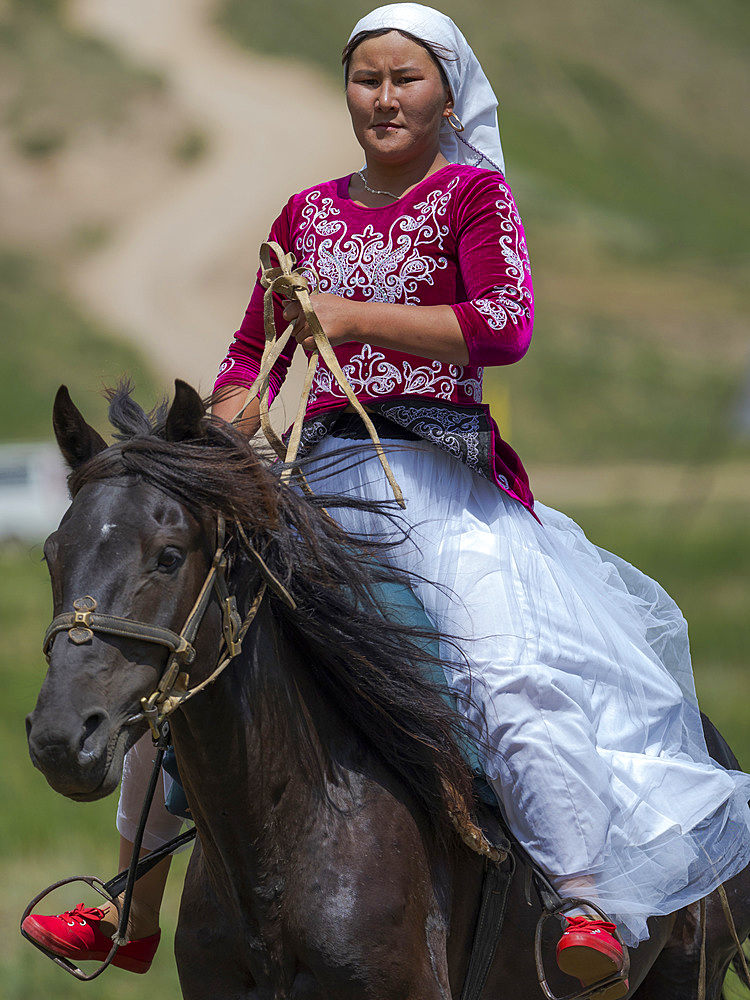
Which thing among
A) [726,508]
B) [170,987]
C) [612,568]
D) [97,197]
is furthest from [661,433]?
[612,568]

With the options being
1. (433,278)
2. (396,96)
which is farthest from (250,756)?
(396,96)

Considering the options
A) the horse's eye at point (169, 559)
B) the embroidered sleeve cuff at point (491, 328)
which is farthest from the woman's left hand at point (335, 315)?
the horse's eye at point (169, 559)

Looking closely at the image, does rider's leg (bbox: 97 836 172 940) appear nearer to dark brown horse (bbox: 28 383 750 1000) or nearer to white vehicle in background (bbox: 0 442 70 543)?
dark brown horse (bbox: 28 383 750 1000)

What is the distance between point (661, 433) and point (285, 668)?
27399 millimetres

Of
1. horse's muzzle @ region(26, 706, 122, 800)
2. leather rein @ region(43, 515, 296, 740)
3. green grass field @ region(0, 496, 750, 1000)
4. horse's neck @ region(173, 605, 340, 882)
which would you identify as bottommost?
green grass field @ region(0, 496, 750, 1000)

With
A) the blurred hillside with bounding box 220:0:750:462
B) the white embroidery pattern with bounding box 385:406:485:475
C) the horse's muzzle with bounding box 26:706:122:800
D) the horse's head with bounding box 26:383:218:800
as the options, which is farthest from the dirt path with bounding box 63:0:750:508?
the horse's muzzle with bounding box 26:706:122:800

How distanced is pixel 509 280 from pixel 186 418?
0.88 meters

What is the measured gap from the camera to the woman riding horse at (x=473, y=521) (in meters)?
3.19

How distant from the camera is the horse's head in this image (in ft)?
8.10

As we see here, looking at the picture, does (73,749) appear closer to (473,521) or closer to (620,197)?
(473,521)

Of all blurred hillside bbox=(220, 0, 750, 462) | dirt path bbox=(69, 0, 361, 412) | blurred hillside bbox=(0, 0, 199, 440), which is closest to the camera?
blurred hillside bbox=(0, 0, 199, 440)

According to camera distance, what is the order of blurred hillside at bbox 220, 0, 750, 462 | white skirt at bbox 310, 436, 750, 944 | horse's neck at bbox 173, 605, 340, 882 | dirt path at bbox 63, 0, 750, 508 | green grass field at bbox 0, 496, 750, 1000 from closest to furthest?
1. horse's neck at bbox 173, 605, 340, 882
2. white skirt at bbox 310, 436, 750, 944
3. green grass field at bbox 0, 496, 750, 1000
4. dirt path at bbox 63, 0, 750, 508
5. blurred hillside at bbox 220, 0, 750, 462

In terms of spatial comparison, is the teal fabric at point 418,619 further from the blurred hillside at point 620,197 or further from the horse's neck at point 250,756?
the blurred hillside at point 620,197

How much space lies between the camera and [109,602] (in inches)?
100
